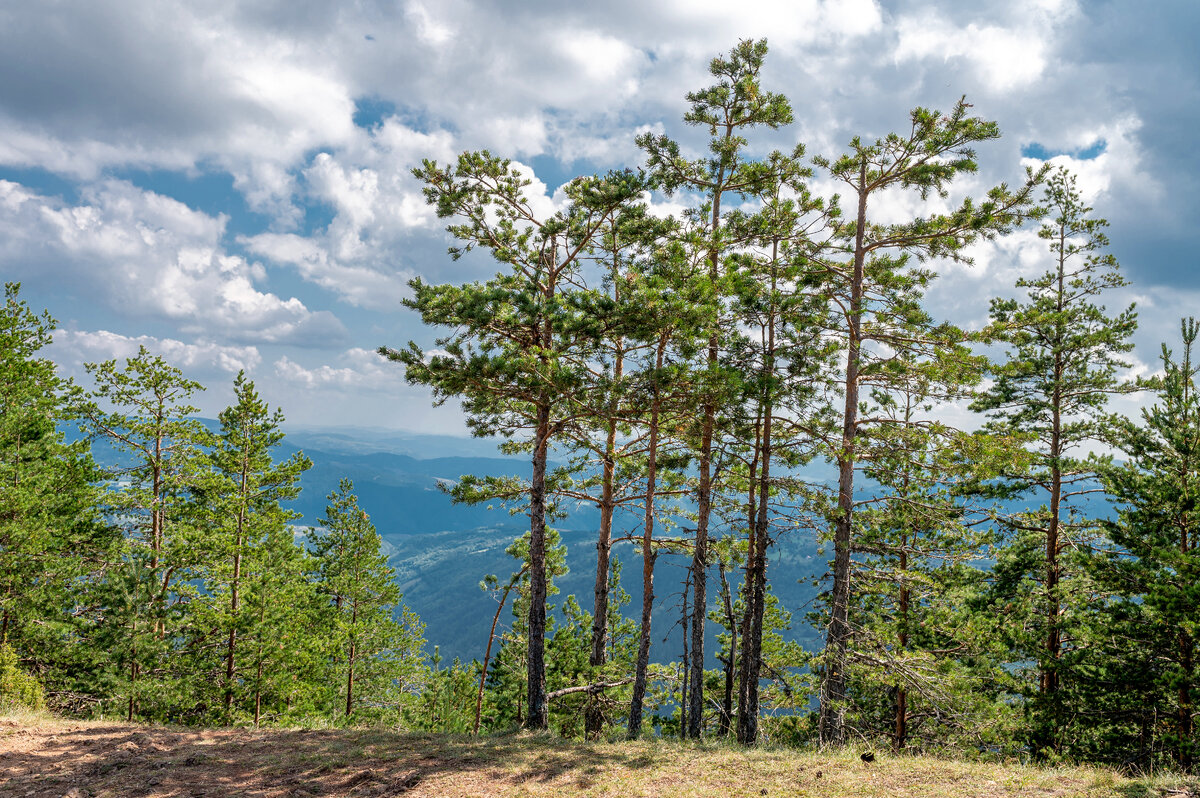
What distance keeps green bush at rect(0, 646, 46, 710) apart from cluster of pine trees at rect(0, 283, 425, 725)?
0.16 metres

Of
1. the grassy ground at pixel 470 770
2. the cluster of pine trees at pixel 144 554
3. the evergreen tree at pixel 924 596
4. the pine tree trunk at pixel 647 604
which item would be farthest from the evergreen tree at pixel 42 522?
the evergreen tree at pixel 924 596

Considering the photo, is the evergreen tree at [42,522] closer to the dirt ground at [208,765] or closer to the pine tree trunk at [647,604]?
the dirt ground at [208,765]

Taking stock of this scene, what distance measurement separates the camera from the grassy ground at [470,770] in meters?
8.05

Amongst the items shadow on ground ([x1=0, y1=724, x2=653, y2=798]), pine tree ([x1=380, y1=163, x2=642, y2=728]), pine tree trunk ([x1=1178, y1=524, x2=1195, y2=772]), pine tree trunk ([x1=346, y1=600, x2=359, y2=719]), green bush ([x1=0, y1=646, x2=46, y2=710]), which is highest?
pine tree ([x1=380, y1=163, x2=642, y2=728])

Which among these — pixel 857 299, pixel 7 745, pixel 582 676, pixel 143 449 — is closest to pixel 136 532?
pixel 143 449

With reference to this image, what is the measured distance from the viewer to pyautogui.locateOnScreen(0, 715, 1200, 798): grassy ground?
8055 mm

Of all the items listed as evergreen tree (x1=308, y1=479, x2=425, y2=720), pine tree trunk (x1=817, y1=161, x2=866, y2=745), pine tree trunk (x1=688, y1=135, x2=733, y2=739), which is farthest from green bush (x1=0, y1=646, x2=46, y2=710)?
pine tree trunk (x1=817, y1=161, x2=866, y2=745)

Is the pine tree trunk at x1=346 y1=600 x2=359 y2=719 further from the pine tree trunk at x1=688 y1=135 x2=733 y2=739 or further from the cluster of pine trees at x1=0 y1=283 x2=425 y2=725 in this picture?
the pine tree trunk at x1=688 y1=135 x2=733 y2=739

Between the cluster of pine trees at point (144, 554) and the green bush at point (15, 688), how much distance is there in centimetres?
16

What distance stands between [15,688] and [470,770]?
1247cm

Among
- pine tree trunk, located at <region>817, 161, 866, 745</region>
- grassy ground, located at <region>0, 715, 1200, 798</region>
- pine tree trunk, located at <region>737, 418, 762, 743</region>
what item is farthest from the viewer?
pine tree trunk, located at <region>737, 418, 762, 743</region>

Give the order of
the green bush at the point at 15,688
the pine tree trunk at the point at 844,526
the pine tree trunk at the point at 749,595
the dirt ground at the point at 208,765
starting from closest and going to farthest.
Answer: the dirt ground at the point at 208,765, the pine tree trunk at the point at 844,526, the pine tree trunk at the point at 749,595, the green bush at the point at 15,688

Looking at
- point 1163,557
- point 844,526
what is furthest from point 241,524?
point 1163,557

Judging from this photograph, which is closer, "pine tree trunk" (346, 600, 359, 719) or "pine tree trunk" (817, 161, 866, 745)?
"pine tree trunk" (817, 161, 866, 745)
